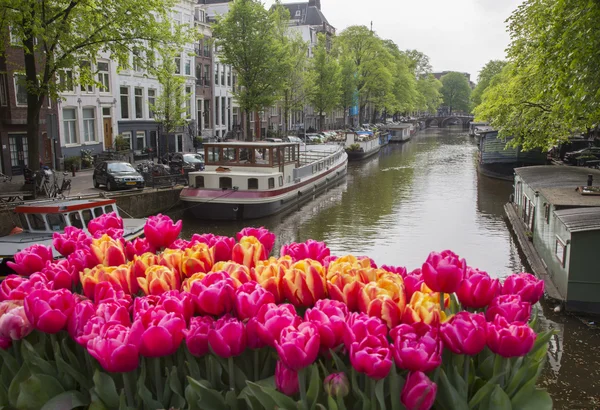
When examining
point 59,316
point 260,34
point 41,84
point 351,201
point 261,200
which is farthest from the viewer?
point 260,34

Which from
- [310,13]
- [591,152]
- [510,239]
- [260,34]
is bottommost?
[510,239]

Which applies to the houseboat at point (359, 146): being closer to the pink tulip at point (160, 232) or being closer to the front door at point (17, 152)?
the front door at point (17, 152)

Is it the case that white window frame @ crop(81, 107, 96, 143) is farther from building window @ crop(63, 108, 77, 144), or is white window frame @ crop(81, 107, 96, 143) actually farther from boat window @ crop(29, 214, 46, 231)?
boat window @ crop(29, 214, 46, 231)

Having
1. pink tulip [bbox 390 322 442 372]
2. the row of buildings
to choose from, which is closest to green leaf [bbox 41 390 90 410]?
pink tulip [bbox 390 322 442 372]

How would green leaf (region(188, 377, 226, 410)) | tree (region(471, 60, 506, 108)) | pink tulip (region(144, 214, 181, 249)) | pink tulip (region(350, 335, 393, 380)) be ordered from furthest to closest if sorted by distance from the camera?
1. tree (region(471, 60, 506, 108))
2. pink tulip (region(144, 214, 181, 249))
3. green leaf (region(188, 377, 226, 410))
4. pink tulip (region(350, 335, 393, 380))

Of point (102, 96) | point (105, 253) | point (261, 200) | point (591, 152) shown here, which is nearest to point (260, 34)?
point (102, 96)

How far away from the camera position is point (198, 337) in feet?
8.36

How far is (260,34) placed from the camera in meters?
31.9

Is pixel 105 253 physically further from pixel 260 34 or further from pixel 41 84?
pixel 260 34

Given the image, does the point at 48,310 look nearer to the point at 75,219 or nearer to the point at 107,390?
the point at 107,390

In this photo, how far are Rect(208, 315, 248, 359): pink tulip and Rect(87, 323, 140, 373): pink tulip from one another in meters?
0.34

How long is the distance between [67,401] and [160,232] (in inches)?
55.1

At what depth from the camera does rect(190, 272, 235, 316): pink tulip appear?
8.75 ft

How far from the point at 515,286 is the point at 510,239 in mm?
16113
